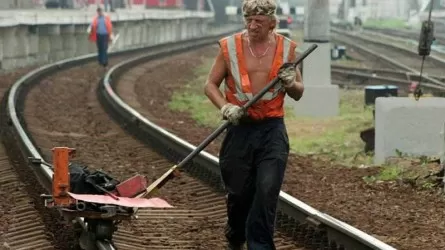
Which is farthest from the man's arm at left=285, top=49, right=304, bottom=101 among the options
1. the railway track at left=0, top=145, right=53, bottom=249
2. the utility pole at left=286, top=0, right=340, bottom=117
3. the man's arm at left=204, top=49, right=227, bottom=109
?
the utility pole at left=286, top=0, right=340, bottom=117

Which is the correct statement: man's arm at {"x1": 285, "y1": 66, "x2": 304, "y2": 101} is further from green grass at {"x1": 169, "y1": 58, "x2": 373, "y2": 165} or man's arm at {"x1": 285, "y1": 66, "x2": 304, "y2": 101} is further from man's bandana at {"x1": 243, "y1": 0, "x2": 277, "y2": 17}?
green grass at {"x1": 169, "y1": 58, "x2": 373, "y2": 165}

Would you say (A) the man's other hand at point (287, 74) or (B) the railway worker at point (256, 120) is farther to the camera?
(B) the railway worker at point (256, 120)

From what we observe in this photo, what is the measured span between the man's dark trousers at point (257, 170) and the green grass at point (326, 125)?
648 centimetres

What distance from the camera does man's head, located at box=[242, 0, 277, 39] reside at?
22.4ft

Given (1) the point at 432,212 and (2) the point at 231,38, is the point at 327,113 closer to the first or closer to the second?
(1) the point at 432,212

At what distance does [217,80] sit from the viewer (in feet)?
23.8

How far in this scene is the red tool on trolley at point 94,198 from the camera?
7289 mm

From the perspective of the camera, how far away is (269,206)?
7.08 m

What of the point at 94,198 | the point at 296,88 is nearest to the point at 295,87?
the point at 296,88

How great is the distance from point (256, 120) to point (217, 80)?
1.27ft

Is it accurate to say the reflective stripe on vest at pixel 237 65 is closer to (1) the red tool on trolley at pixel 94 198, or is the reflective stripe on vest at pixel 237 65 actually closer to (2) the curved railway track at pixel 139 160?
(1) the red tool on trolley at pixel 94 198

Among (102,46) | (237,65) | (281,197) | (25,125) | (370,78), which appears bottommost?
(370,78)

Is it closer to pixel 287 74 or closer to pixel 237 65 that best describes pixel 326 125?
pixel 237 65

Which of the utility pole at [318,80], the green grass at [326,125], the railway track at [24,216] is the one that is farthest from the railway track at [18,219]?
the utility pole at [318,80]
